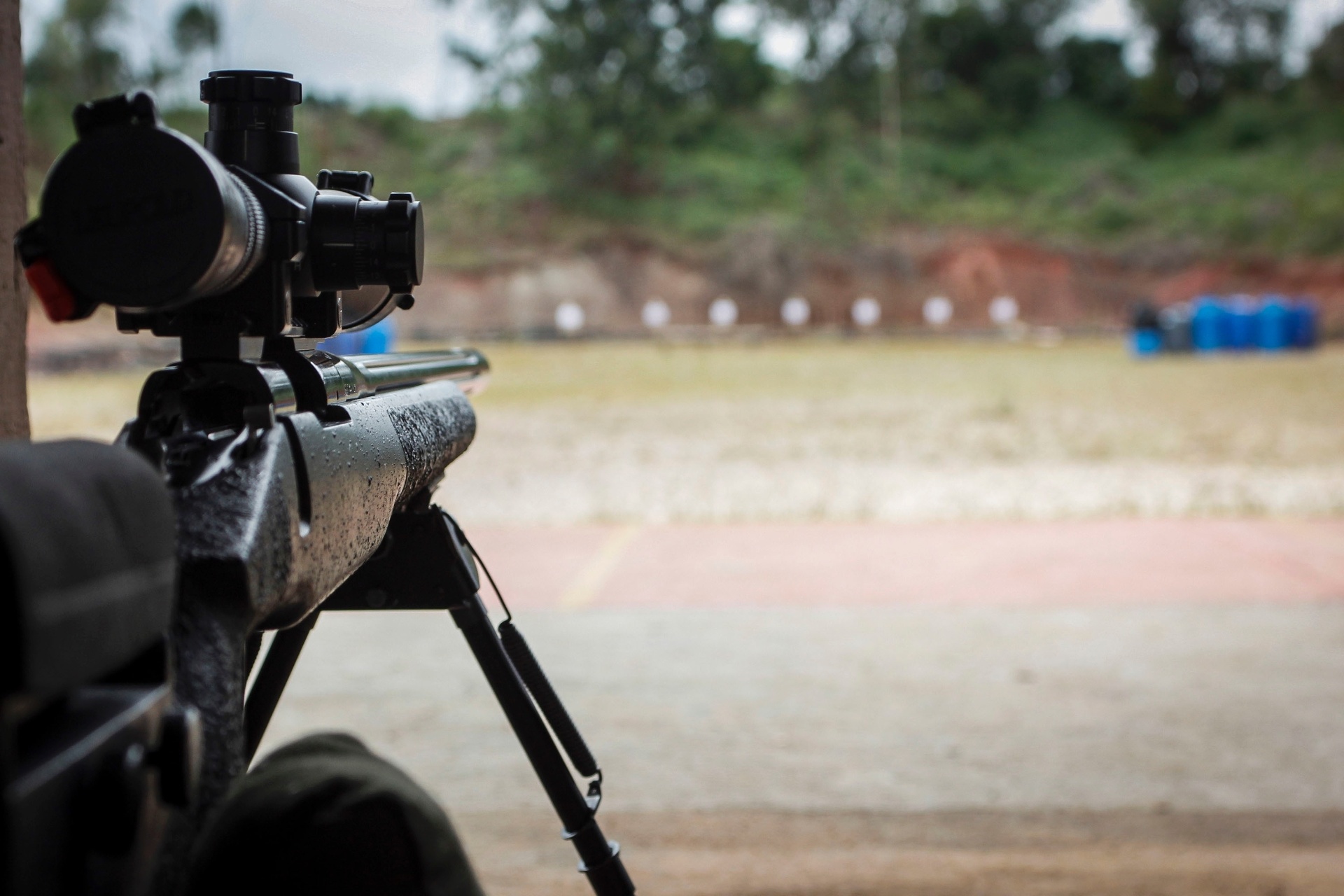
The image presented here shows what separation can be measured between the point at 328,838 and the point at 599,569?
166 inches

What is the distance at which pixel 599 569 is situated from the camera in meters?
4.89

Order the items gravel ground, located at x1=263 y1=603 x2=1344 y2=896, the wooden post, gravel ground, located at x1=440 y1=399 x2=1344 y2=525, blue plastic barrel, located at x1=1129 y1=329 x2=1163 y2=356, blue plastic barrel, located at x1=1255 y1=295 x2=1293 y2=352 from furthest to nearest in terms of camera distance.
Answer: blue plastic barrel, located at x1=1255 y1=295 x2=1293 y2=352 < blue plastic barrel, located at x1=1129 y1=329 x2=1163 y2=356 < gravel ground, located at x1=440 y1=399 x2=1344 y2=525 < gravel ground, located at x1=263 y1=603 x2=1344 y2=896 < the wooden post

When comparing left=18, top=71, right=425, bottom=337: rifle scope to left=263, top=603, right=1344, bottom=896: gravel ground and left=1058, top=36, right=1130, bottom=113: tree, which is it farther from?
left=1058, top=36, right=1130, bottom=113: tree

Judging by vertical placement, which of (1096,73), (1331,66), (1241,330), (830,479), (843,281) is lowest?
(830,479)

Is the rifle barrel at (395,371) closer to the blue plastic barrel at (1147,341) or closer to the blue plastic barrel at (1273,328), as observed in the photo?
the blue plastic barrel at (1147,341)

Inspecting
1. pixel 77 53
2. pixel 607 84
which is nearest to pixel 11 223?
pixel 77 53

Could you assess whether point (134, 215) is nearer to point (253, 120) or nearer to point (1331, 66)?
point (253, 120)

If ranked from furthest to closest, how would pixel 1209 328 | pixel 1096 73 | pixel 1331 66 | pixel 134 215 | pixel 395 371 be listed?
pixel 1096 73
pixel 1331 66
pixel 1209 328
pixel 395 371
pixel 134 215

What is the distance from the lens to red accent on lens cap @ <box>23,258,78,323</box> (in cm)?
68

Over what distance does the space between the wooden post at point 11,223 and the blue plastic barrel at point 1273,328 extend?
78.6 feet

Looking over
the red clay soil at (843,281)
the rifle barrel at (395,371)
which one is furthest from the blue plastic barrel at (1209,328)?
the rifle barrel at (395,371)

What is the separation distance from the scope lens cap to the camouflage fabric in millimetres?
271

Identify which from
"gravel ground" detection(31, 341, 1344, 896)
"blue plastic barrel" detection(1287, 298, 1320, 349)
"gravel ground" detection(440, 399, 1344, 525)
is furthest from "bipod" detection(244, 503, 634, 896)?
"blue plastic barrel" detection(1287, 298, 1320, 349)

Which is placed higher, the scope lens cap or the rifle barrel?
the scope lens cap
